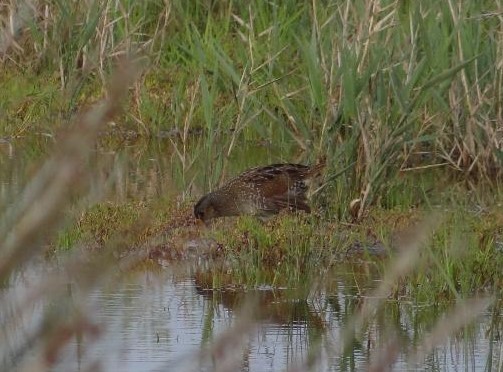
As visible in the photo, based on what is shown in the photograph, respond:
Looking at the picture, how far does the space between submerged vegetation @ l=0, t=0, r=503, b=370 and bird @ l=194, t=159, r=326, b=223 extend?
0.32 feet

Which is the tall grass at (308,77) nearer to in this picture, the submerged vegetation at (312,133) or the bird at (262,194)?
the submerged vegetation at (312,133)

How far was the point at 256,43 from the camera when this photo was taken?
11211mm

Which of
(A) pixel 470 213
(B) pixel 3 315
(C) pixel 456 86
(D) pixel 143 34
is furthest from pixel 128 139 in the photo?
(B) pixel 3 315

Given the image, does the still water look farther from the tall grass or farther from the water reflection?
the tall grass

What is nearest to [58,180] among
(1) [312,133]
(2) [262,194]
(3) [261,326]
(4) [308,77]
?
(3) [261,326]

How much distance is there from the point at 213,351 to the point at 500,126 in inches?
258

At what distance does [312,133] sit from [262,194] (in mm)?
Result: 503

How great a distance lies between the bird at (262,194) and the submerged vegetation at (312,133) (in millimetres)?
98

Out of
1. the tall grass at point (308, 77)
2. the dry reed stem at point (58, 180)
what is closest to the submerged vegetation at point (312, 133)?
the tall grass at point (308, 77)

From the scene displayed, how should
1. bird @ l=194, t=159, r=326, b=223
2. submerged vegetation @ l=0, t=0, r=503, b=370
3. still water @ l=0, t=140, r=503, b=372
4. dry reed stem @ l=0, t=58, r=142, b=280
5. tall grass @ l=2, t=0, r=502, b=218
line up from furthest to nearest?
bird @ l=194, t=159, r=326, b=223, tall grass @ l=2, t=0, r=502, b=218, submerged vegetation @ l=0, t=0, r=503, b=370, still water @ l=0, t=140, r=503, b=372, dry reed stem @ l=0, t=58, r=142, b=280

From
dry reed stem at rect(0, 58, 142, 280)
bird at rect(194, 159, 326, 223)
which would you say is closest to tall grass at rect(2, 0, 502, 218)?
bird at rect(194, 159, 326, 223)

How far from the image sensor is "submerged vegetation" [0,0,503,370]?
755 cm

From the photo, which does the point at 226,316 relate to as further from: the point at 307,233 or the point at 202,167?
the point at 202,167

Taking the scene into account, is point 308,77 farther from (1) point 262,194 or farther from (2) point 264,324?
(2) point 264,324
